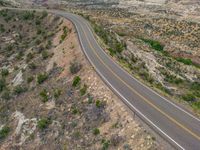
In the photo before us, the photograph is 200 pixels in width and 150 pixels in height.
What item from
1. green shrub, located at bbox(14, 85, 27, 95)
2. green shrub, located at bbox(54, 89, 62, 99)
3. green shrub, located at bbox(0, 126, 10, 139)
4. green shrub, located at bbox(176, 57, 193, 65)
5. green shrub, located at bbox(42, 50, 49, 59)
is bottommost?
green shrub, located at bbox(176, 57, 193, 65)

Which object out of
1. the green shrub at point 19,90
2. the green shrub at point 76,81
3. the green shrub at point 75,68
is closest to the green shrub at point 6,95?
the green shrub at point 19,90

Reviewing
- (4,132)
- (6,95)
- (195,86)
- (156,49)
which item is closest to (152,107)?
(4,132)

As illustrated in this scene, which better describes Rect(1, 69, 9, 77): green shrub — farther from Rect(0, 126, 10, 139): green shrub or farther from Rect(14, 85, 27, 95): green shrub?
Rect(0, 126, 10, 139): green shrub

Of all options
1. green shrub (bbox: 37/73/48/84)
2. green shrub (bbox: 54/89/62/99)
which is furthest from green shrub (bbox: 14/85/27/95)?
green shrub (bbox: 54/89/62/99)

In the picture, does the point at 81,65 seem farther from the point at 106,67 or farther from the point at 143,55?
the point at 143,55

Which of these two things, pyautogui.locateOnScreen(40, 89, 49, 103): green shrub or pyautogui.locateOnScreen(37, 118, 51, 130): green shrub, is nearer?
pyautogui.locateOnScreen(37, 118, 51, 130): green shrub

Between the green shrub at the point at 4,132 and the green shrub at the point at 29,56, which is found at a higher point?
the green shrub at the point at 4,132

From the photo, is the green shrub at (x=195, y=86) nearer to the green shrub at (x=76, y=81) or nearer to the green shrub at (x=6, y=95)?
the green shrub at (x=76, y=81)

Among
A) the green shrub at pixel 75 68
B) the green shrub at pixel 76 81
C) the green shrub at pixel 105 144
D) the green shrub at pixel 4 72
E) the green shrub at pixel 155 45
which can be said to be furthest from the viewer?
the green shrub at pixel 155 45

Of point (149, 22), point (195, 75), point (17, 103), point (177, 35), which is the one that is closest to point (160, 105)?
point (17, 103)
